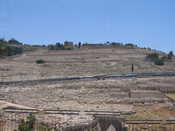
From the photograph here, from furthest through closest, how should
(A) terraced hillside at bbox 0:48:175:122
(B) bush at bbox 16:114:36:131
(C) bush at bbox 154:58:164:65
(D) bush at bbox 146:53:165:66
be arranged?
(D) bush at bbox 146:53:165:66
(C) bush at bbox 154:58:164:65
(A) terraced hillside at bbox 0:48:175:122
(B) bush at bbox 16:114:36:131

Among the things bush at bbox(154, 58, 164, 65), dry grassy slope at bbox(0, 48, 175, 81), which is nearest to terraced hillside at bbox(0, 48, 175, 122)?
dry grassy slope at bbox(0, 48, 175, 81)

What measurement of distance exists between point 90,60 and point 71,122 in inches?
2424

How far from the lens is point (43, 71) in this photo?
59.9 meters

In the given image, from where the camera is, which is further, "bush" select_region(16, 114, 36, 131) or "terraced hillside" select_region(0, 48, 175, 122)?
"terraced hillside" select_region(0, 48, 175, 122)

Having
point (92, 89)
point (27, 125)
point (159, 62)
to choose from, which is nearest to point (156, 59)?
point (159, 62)

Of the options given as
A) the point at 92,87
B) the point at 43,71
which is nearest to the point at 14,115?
the point at 92,87

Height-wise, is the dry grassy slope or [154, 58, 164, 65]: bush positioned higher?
[154, 58, 164, 65]: bush

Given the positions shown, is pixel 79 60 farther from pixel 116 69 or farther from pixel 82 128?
pixel 82 128

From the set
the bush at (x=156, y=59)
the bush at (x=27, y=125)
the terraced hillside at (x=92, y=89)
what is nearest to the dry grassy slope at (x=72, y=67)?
the terraced hillside at (x=92, y=89)

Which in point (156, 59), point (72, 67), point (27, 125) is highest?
point (27, 125)

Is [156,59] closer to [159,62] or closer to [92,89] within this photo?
[159,62]

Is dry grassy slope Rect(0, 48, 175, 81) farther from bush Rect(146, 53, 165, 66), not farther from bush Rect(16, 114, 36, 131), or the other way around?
bush Rect(16, 114, 36, 131)

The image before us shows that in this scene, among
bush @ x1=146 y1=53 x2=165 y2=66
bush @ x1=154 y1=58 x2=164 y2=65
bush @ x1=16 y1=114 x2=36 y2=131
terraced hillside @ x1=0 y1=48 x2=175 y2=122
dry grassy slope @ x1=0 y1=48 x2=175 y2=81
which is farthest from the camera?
bush @ x1=146 y1=53 x2=165 y2=66

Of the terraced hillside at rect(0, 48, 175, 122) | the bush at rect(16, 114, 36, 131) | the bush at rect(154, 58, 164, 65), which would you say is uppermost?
the bush at rect(16, 114, 36, 131)
